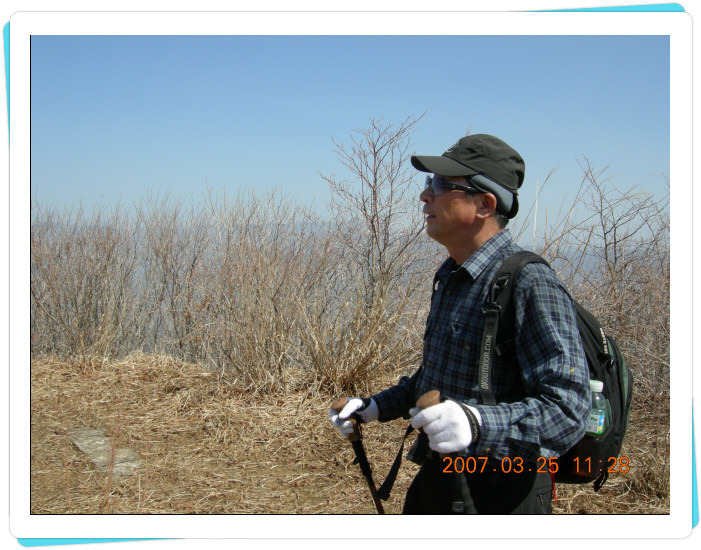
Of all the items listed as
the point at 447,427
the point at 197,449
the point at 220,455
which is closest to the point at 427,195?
the point at 447,427

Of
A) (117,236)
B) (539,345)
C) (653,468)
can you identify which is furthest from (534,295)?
(117,236)

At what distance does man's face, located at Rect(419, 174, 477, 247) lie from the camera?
1.82 meters

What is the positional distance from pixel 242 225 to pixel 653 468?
5008 millimetres

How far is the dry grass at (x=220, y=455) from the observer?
3670mm

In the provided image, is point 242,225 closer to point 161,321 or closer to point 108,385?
point 108,385

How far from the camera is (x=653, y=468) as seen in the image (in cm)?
357

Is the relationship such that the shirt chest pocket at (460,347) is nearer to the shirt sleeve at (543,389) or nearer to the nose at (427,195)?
the shirt sleeve at (543,389)

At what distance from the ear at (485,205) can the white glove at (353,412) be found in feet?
2.49

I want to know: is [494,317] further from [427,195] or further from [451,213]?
[427,195]

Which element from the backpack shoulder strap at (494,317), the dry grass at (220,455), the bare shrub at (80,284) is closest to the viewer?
the backpack shoulder strap at (494,317)

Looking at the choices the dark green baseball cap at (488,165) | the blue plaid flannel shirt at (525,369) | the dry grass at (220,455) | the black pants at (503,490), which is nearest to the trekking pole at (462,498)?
the black pants at (503,490)

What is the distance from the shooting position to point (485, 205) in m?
1.83

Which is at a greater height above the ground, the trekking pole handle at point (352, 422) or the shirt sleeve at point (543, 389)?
the shirt sleeve at point (543, 389)

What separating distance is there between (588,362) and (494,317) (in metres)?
0.34
